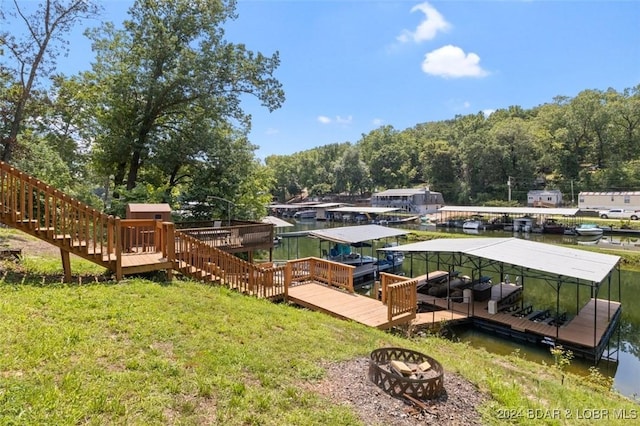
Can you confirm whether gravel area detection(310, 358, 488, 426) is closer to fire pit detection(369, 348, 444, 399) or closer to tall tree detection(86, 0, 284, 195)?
fire pit detection(369, 348, 444, 399)

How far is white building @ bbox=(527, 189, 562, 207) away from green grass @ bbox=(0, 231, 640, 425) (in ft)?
172

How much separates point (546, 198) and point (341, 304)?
53.9 m

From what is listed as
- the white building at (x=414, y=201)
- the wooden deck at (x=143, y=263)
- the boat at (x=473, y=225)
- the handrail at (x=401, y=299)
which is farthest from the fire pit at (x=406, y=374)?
the white building at (x=414, y=201)

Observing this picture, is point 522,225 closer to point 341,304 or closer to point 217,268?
point 341,304

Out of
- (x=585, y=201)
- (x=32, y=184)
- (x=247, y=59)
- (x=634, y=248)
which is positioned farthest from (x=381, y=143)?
(x=32, y=184)

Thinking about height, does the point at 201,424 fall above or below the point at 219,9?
below

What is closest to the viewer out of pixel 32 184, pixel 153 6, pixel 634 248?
pixel 32 184

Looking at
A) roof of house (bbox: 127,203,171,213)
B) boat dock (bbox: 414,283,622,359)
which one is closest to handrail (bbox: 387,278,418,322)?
boat dock (bbox: 414,283,622,359)

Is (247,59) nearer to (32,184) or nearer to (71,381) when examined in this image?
(32,184)

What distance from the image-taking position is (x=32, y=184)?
20.7 feet

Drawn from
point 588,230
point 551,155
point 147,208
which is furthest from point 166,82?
point 551,155

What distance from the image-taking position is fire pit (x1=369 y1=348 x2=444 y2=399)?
4.22 metres

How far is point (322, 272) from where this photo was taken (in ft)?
38.5

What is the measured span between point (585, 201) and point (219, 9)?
166 feet
